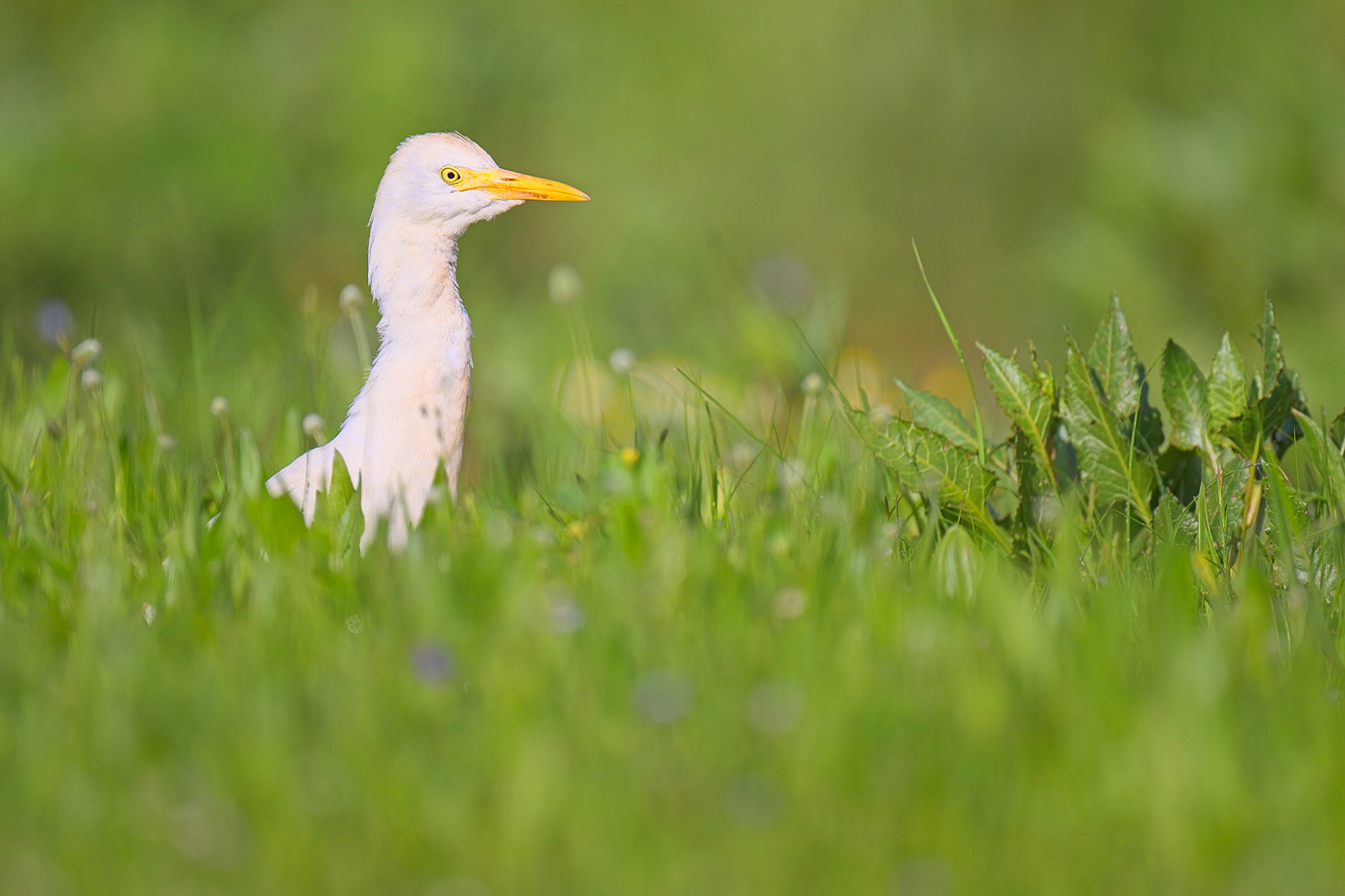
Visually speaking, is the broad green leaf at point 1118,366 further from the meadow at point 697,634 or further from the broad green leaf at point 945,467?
the broad green leaf at point 945,467

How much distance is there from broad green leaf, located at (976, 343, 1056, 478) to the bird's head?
3.83 ft

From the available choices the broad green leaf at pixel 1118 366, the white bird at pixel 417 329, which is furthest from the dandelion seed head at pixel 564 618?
the broad green leaf at pixel 1118 366

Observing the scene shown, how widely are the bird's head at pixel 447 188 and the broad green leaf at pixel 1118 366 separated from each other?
1426 mm

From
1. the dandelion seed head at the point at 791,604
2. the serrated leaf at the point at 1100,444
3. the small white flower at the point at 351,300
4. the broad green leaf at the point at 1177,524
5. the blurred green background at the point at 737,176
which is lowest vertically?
the dandelion seed head at the point at 791,604

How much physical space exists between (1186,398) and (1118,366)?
7.2 inches

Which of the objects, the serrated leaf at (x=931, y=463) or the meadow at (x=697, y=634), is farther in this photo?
the serrated leaf at (x=931, y=463)

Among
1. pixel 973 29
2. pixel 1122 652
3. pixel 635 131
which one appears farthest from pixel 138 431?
pixel 635 131

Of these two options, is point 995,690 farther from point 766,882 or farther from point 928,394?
point 928,394

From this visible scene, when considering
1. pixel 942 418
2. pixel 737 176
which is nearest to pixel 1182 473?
pixel 942 418

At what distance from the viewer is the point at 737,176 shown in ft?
37.8

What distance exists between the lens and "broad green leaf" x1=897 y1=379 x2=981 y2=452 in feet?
11.4

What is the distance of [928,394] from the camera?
349 cm

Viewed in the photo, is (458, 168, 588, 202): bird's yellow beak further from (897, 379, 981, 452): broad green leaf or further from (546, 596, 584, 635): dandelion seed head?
(546, 596, 584, 635): dandelion seed head

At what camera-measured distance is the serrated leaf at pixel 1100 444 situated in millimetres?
3254
